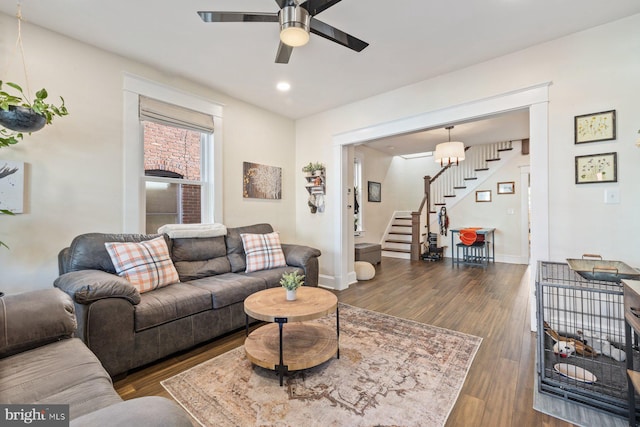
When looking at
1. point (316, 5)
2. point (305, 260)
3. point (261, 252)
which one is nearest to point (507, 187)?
point (305, 260)

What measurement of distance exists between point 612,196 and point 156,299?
12.8 ft

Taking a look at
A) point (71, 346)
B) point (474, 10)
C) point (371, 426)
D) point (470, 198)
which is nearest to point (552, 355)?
point (371, 426)

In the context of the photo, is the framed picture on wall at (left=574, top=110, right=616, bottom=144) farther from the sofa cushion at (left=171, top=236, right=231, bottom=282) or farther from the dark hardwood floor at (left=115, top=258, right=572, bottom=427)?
the sofa cushion at (left=171, top=236, right=231, bottom=282)

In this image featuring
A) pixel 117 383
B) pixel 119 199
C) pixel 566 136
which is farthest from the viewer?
pixel 119 199

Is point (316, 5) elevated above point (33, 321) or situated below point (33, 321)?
above

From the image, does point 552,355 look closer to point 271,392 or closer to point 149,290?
point 271,392

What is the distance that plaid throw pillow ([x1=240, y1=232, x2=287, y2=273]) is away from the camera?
3.30 meters

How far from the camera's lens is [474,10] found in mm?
2227

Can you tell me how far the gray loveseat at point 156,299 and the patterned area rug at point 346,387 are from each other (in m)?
0.33

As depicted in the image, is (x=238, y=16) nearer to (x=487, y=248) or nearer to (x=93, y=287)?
(x=93, y=287)

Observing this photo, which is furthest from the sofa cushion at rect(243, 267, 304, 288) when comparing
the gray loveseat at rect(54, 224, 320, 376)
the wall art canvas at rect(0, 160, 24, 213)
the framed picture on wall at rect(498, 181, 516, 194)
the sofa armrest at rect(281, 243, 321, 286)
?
the framed picture on wall at rect(498, 181, 516, 194)

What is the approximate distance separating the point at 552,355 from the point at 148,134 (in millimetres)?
4277

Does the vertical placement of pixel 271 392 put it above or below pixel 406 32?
below

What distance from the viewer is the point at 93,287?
184cm
